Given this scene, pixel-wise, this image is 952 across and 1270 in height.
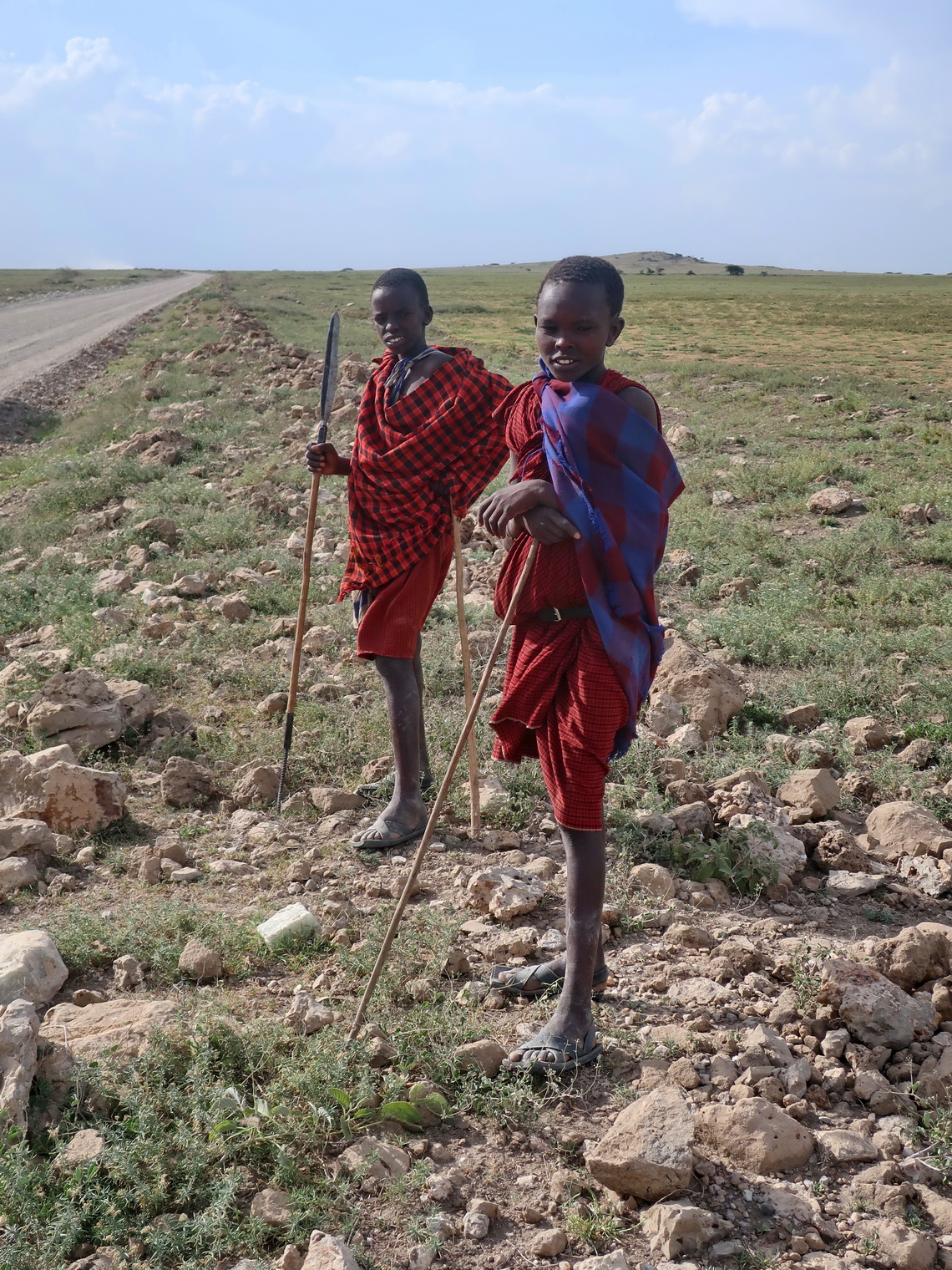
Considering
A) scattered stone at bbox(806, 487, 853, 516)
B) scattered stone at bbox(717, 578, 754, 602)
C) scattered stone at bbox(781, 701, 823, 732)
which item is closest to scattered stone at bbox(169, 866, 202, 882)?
scattered stone at bbox(781, 701, 823, 732)

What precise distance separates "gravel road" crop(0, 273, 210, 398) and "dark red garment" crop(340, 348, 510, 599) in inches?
570

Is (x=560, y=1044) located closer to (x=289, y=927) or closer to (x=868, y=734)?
(x=289, y=927)

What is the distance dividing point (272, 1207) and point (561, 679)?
1247 mm

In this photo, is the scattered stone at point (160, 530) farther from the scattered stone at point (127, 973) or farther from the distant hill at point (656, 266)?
the distant hill at point (656, 266)

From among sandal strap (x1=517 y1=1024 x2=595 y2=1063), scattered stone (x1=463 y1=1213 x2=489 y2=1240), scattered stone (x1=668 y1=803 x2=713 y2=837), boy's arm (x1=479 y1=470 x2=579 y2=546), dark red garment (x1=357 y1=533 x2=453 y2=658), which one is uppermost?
boy's arm (x1=479 y1=470 x2=579 y2=546)

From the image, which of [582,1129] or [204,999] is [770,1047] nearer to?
[582,1129]

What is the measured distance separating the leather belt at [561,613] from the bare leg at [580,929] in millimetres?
490

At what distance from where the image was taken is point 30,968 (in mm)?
2615

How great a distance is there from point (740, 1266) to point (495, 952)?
112 cm

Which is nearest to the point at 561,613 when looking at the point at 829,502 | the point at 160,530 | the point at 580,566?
the point at 580,566

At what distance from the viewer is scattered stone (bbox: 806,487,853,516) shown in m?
7.13

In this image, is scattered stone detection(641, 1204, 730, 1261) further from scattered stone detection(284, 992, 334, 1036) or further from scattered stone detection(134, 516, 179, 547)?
scattered stone detection(134, 516, 179, 547)

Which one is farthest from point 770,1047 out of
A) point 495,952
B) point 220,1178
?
point 220,1178

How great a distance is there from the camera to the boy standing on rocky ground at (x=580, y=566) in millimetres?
2203
